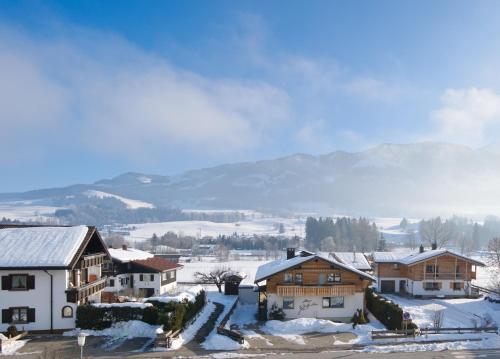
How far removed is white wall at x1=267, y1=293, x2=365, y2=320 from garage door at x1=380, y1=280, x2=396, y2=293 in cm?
2124

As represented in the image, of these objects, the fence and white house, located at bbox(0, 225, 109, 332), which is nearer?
Answer: the fence

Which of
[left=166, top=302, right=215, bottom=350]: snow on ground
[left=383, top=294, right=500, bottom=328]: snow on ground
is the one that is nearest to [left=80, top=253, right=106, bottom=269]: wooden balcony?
[left=166, top=302, right=215, bottom=350]: snow on ground

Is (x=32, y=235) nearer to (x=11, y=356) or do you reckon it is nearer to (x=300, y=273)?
(x=11, y=356)

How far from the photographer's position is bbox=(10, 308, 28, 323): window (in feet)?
112

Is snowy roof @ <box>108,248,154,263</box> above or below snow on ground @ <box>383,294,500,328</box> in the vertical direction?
above

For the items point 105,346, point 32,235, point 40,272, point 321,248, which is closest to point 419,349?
point 105,346

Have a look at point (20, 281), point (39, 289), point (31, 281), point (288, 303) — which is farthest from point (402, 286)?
point (20, 281)

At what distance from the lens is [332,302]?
3994cm

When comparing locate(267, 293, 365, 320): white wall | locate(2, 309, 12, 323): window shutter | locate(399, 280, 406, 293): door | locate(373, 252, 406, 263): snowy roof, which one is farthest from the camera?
locate(373, 252, 406, 263): snowy roof

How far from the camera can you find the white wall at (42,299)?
34.0 meters

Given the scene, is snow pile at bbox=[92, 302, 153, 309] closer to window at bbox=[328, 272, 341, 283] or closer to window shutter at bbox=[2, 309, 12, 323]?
window shutter at bbox=[2, 309, 12, 323]

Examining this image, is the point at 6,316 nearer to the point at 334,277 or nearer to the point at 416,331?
the point at 334,277

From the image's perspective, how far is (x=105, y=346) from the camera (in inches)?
1217

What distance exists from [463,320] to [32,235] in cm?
4014
